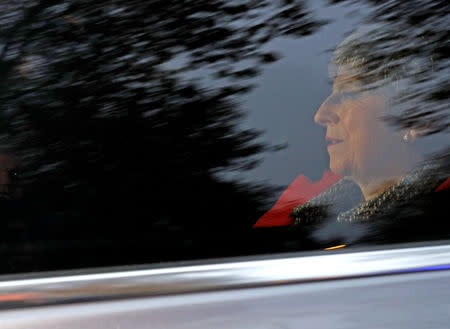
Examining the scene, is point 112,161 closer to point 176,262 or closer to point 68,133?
point 68,133

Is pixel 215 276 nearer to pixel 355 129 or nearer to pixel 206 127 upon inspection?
pixel 206 127

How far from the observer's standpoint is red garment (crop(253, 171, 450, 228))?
1.27 metres

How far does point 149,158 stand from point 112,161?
0.09m

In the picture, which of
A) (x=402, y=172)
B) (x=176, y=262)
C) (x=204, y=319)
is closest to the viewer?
(x=204, y=319)

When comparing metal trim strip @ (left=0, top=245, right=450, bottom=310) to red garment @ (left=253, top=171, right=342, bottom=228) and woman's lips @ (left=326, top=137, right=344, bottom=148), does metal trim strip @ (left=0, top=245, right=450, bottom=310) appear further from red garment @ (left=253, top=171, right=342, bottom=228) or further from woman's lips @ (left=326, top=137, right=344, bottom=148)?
woman's lips @ (left=326, top=137, right=344, bottom=148)

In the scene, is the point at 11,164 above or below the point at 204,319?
above

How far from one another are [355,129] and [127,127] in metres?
0.71

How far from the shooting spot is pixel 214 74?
4.15 feet

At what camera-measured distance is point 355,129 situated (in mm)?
1491

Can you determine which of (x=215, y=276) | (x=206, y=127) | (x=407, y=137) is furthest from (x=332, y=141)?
(x=215, y=276)

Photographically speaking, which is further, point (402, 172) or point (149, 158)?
point (402, 172)

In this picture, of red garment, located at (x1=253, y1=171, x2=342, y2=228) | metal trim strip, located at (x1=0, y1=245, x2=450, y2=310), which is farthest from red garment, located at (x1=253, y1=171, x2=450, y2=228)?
metal trim strip, located at (x1=0, y1=245, x2=450, y2=310)

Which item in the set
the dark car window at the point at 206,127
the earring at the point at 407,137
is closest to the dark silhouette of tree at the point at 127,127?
the dark car window at the point at 206,127

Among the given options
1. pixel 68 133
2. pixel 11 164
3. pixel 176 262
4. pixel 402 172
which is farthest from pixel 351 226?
pixel 11 164
